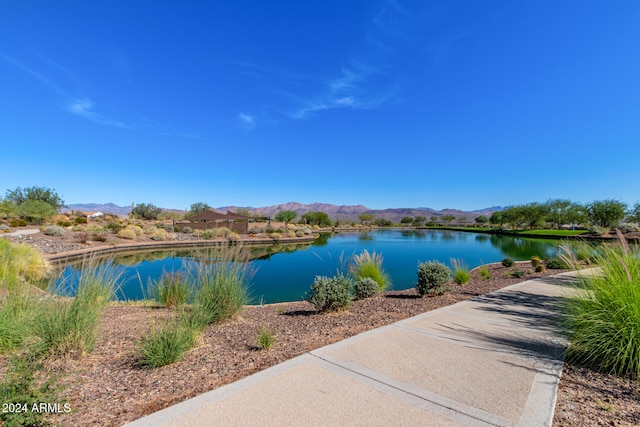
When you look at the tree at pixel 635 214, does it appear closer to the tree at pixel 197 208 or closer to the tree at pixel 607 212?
the tree at pixel 607 212

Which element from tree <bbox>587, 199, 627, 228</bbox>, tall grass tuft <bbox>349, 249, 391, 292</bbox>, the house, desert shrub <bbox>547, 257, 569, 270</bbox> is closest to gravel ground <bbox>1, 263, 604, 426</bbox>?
tall grass tuft <bbox>349, 249, 391, 292</bbox>

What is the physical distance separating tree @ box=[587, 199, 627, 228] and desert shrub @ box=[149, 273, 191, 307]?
1848 inches

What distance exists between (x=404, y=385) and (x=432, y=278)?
4.07m

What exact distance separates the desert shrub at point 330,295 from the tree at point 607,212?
45.0 meters

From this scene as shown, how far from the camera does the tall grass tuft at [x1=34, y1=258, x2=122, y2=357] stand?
2.77 meters

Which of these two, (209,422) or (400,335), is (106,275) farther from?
(400,335)

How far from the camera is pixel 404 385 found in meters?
2.36

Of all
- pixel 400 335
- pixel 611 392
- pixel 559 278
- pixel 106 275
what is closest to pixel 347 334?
pixel 400 335

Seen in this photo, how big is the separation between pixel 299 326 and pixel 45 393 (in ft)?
9.20

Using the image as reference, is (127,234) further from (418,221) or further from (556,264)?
(418,221)

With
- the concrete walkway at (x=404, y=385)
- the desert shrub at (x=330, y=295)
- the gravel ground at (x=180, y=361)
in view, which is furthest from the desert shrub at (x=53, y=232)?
the concrete walkway at (x=404, y=385)

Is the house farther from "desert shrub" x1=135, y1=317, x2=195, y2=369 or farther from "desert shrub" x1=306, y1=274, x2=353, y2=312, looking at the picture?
"desert shrub" x1=135, y1=317, x2=195, y2=369

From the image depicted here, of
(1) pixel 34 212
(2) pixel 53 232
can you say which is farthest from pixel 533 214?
(1) pixel 34 212

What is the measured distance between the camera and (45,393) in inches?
74.2
